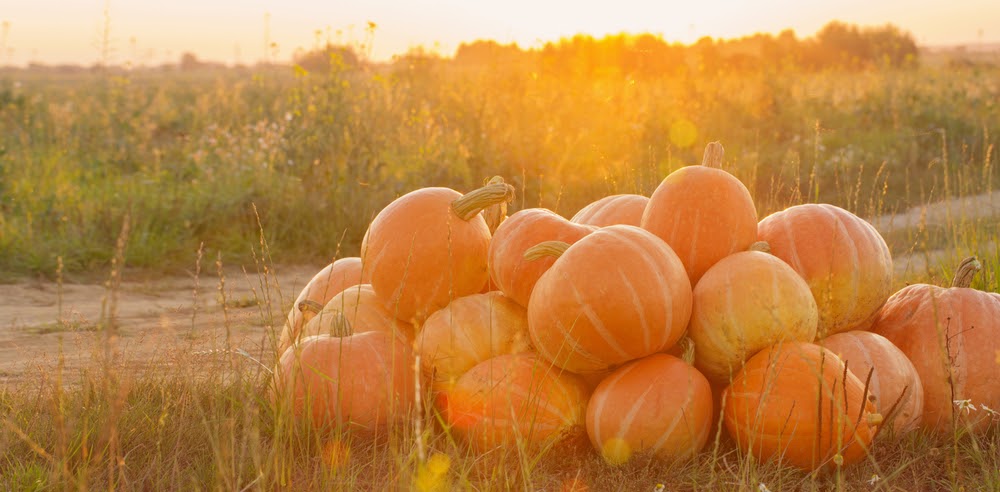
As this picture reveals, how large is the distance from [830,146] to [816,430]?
31.5 feet

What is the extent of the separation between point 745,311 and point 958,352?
2.77 ft

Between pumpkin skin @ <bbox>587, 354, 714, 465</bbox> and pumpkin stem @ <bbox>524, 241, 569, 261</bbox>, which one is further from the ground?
pumpkin stem @ <bbox>524, 241, 569, 261</bbox>

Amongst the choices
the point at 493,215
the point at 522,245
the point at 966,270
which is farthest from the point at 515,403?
the point at 966,270

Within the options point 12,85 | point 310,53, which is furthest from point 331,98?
point 12,85

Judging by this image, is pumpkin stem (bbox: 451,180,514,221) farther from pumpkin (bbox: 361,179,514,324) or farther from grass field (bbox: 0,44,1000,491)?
grass field (bbox: 0,44,1000,491)

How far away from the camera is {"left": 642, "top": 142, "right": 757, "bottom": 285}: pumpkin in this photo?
112 inches

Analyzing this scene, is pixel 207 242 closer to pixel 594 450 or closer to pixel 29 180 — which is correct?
pixel 29 180

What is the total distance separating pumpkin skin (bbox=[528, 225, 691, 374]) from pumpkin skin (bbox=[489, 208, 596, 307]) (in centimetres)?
19

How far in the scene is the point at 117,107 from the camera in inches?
354

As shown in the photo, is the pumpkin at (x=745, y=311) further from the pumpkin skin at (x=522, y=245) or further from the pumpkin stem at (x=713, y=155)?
the pumpkin stem at (x=713, y=155)

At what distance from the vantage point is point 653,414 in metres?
2.48

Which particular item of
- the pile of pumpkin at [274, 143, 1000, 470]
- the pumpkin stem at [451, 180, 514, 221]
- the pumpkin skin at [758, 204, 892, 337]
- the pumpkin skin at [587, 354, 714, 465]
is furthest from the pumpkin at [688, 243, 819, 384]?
the pumpkin stem at [451, 180, 514, 221]

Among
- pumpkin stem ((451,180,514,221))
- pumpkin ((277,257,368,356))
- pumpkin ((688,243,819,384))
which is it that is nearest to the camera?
pumpkin ((688,243,819,384))

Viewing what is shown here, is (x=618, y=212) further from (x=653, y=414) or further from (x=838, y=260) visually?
(x=653, y=414)
